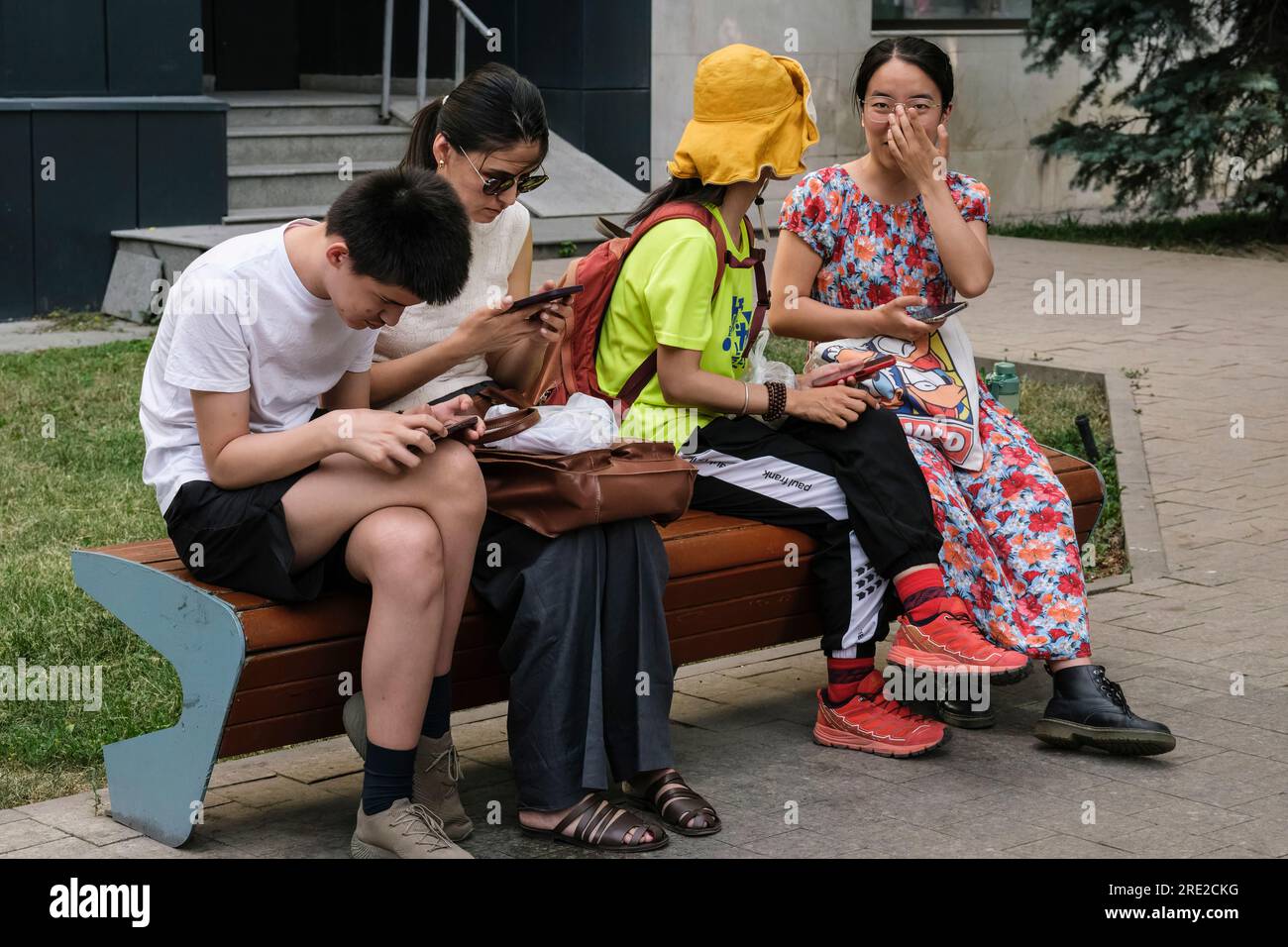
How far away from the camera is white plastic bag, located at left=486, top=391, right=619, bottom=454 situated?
3.77 m

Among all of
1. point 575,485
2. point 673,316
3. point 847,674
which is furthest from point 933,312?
point 575,485

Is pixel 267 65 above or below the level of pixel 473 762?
above

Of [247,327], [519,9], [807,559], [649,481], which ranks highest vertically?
[519,9]

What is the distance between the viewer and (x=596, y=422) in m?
3.83

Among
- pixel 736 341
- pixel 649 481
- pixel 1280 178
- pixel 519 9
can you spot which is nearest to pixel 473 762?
pixel 649 481

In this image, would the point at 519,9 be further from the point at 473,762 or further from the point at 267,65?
the point at 473,762

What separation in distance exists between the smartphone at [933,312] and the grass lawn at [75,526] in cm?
167

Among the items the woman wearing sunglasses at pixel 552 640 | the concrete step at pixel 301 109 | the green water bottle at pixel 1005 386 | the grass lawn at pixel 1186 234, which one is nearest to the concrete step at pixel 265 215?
the concrete step at pixel 301 109

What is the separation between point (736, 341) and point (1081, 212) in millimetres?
13245

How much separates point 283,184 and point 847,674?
768 centimetres

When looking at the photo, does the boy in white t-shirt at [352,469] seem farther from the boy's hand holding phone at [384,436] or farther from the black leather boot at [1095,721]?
the black leather boot at [1095,721]

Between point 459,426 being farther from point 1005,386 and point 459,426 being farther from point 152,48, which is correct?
point 152,48

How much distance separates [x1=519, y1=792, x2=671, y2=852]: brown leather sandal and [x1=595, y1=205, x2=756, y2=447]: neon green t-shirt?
0.91 m

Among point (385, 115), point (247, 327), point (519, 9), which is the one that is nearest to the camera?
point (247, 327)
